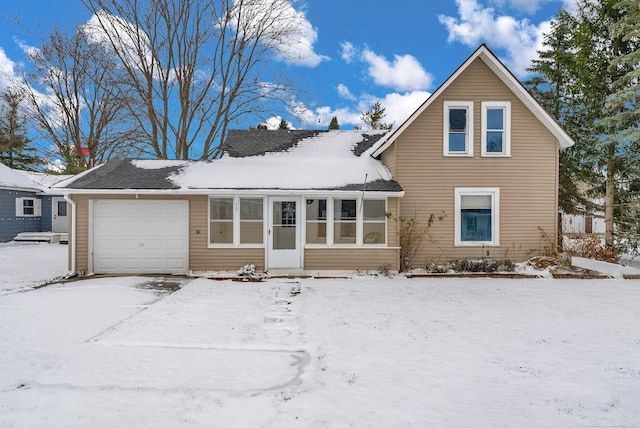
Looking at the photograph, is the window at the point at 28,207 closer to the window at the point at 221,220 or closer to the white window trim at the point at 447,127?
the window at the point at 221,220

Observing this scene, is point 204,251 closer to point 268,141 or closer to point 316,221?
point 316,221

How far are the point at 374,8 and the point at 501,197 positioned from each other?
996 cm

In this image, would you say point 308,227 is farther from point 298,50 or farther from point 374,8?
point 298,50

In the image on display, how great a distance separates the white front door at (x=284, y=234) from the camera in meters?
11.1

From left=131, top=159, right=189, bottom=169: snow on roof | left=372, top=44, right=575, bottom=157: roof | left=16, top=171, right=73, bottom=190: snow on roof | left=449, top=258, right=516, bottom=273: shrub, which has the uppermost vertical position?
left=372, top=44, right=575, bottom=157: roof

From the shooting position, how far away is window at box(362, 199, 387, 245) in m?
11.3

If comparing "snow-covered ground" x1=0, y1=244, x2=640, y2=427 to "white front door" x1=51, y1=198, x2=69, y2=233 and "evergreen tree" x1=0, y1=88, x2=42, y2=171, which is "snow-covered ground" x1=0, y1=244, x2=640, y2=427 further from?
"evergreen tree" x1=0, y1=88, x2=42, y2=171

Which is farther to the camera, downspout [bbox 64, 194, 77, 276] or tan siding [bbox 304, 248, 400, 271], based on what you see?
tan siding [bbox 304, 248, 400, 271]

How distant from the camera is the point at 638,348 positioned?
5.12 metres

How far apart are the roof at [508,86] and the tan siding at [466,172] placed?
189 millimetres

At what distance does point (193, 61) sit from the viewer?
2161 centimetres

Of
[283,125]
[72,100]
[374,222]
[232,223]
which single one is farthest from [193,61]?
[374,222]

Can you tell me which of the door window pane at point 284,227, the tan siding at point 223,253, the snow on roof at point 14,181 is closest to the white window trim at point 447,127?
the tan siding at point 223,253

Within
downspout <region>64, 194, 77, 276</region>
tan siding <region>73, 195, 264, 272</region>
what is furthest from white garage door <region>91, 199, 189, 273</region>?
downspout <region>64, 194, 77, 276</region>
